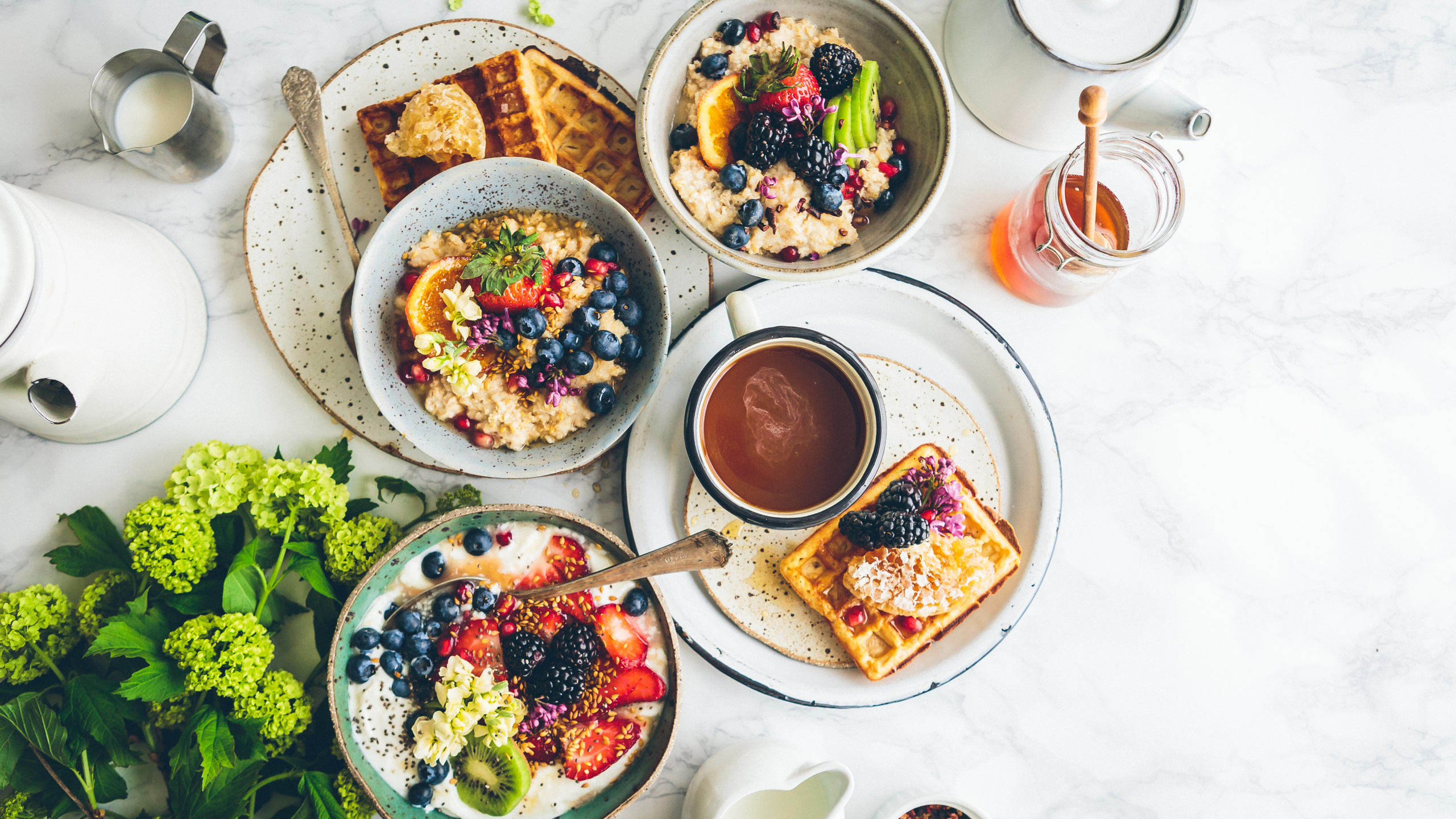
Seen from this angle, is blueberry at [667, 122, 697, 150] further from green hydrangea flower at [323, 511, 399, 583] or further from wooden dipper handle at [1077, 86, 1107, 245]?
green hydrangea flower at [323, 511, 399, 583]

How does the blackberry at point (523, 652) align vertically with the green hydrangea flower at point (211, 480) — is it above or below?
below

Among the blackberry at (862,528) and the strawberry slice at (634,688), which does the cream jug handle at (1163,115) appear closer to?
the blackberry at (862,528)

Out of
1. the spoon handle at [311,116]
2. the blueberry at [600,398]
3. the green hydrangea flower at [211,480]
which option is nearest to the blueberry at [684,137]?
the blueberry at [600,398]

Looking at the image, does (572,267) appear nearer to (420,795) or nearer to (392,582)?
(392,582)

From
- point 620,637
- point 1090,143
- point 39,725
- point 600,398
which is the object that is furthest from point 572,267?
point 39,725

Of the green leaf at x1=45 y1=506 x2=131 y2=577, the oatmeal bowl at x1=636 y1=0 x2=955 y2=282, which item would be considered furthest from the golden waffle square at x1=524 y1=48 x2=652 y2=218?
the green leaf at x1=45 y1=506 x2=131 y2=577

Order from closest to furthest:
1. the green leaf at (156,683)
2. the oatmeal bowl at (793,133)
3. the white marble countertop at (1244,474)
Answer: the green leaf at (156,683), the oatmeal bowl at (793,133), the white marble countertop at (1244,474)

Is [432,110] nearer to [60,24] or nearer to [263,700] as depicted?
[60,24]
